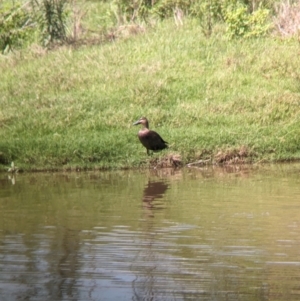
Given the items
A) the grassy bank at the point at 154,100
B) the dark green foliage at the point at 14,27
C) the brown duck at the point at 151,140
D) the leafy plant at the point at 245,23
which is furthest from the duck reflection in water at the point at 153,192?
the dark green foliage at the point at 14,27

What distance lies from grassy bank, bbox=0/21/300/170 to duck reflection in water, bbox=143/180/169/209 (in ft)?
4.98

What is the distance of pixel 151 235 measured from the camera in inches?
355

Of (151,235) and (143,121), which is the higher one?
(143,121)

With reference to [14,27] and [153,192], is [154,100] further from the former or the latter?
[14,27]

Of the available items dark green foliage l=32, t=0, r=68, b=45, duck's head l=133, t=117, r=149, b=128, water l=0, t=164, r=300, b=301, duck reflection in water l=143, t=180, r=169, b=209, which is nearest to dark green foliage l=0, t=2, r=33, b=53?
dark green foliage l=32, t=0, r=68, b=45

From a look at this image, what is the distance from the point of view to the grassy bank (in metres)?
14.0

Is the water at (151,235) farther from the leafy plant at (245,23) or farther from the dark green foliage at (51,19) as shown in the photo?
the dark green foliage at (51,19)

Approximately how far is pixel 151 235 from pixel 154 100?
725cm

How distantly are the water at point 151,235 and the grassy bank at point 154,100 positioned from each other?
74 centimetres

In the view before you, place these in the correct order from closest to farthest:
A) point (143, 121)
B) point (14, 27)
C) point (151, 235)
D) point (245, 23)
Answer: point (151, 235), point (143, 121), point (245, 23), point (14, 27)

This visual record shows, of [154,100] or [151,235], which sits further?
[154,100]

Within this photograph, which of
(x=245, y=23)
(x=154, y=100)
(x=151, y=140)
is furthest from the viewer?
(x=245, y=23)

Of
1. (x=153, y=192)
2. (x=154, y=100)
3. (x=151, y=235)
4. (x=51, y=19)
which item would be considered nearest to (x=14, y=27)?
(x=51, y=19)

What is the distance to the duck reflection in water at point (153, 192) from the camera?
10773 millimetres
